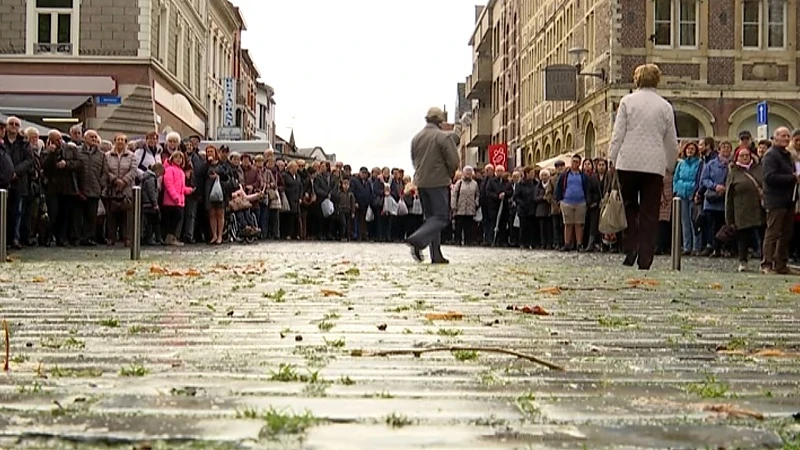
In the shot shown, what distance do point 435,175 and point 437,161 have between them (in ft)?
0.57

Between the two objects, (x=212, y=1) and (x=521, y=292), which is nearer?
(x=521, y=292)

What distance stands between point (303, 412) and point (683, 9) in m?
42.7

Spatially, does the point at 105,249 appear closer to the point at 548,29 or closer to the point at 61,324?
the point at 61,324

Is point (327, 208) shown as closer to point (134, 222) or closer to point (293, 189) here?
point (293, 189)

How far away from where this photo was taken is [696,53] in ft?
144

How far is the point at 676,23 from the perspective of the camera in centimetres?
4425

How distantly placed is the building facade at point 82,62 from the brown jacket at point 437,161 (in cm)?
2585

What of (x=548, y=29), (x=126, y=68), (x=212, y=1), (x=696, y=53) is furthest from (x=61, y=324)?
(x=212, y=1)

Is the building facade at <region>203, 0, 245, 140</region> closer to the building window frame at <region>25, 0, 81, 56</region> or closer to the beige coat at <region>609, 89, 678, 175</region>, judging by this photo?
the building window frame at <region>25, 0, 81, 56</region>

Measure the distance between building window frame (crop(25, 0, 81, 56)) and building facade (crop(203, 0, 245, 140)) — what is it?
18.4m

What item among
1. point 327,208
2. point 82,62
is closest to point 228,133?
point 82,62

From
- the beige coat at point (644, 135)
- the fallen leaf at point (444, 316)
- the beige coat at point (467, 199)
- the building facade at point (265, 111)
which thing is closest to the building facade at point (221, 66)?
the beige coat at point (467, 199)

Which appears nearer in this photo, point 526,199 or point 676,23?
point 526,199

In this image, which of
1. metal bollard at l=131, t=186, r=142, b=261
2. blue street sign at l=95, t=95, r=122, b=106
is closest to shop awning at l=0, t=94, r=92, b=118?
blue street sign at l=95, t=95, r=122, b=106
